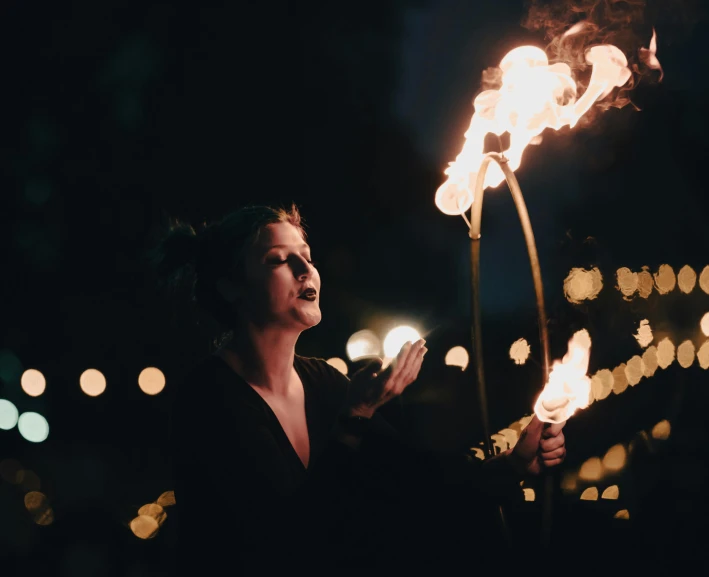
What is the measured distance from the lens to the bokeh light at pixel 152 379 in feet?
29.5

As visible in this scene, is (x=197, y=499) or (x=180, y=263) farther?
(x=180, y=263)

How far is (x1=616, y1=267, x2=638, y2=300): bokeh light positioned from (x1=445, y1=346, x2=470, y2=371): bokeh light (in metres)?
2.83

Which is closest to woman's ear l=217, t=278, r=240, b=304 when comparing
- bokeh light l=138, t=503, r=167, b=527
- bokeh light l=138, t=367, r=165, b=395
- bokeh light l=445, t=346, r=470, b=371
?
bokeh light l=138, t=503, r=167, b=527

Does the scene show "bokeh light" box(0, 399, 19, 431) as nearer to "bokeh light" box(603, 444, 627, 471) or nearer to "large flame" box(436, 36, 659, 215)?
"bokeh light" box(603, 444, 627, 471)

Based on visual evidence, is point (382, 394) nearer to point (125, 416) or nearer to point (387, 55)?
point (125, 416)

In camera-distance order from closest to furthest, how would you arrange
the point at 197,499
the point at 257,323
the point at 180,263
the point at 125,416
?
the point at 197,499
the point at 257,323
the point at 180,263
the point at 125,416

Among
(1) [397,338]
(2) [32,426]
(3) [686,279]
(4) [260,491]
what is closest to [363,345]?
(1) [397,338]

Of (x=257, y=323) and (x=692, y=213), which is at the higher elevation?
(x=692, y=213)

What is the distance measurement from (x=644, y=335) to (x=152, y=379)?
7.91 meters

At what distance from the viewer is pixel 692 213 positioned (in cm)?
1358

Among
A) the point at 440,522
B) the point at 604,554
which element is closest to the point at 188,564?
the point at 440,522

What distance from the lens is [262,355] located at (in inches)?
105

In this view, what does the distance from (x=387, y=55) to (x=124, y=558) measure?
8.63 m

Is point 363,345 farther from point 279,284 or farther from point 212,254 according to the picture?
point 279,284
